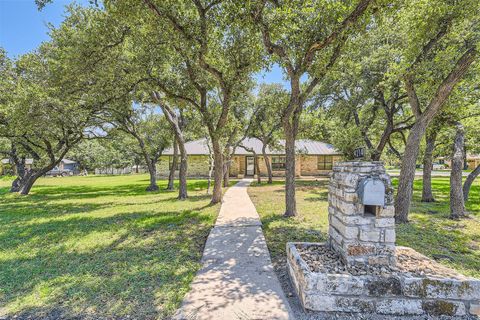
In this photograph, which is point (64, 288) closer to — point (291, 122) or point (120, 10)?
point (120, 10)

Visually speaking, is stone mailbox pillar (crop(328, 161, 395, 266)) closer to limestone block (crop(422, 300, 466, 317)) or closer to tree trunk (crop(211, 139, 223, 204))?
limestone block (crop(422, 300, 466, 317))

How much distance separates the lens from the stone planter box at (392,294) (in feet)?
8.70

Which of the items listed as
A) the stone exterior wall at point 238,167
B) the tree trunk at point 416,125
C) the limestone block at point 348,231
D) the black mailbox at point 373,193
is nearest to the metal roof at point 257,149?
the stone exterior wall at point 238,167

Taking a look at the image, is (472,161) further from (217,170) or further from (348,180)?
(348,180)

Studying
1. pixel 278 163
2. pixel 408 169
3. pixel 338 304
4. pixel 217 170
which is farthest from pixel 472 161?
pixel 338 304

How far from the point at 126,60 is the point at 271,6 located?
218 inches

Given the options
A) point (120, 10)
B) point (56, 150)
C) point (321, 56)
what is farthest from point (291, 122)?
point (56, 150)

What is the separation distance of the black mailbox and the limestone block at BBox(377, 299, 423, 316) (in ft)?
3.61

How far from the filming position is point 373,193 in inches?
115

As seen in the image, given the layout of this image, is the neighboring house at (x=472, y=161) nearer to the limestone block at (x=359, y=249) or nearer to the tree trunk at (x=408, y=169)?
the tree trunk at (x=408, y=169)

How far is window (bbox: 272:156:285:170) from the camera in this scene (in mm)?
25469

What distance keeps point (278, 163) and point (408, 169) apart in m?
19.0

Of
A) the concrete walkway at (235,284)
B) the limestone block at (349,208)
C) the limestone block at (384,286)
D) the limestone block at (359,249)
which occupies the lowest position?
the concrete walkway at (235,284)

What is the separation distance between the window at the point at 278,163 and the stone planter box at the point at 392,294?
22842 mm
